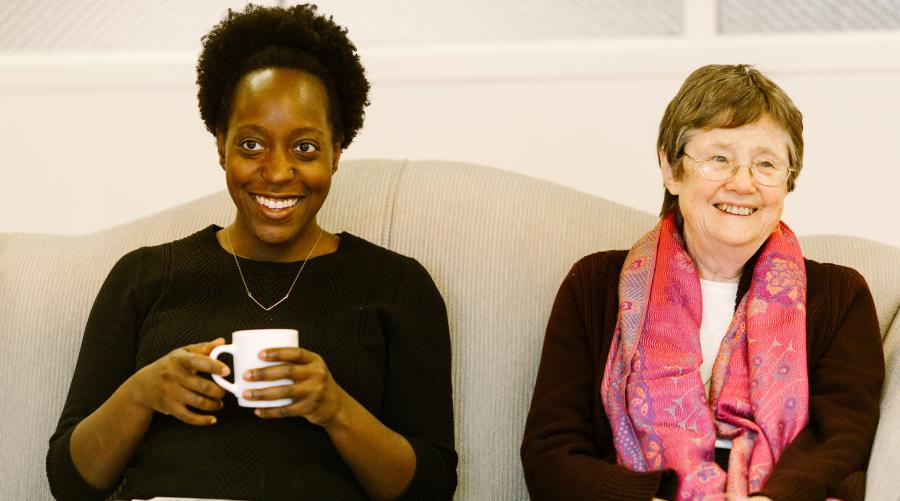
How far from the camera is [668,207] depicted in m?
1.94

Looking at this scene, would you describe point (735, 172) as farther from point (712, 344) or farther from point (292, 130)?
point (292, 130)

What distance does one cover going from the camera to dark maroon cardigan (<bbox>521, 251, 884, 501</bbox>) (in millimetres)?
1609

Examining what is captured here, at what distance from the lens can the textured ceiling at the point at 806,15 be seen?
2.47 meters

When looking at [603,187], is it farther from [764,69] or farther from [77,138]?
[77,138]

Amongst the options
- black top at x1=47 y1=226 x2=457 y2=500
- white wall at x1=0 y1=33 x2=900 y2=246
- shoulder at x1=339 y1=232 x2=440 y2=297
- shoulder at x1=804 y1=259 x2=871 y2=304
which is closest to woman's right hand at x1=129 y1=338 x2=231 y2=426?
black top at x1=47 y1=226 x2=457 y2=500

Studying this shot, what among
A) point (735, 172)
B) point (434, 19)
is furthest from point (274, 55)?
point (434, 19)

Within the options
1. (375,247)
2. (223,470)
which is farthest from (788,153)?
(223,470)

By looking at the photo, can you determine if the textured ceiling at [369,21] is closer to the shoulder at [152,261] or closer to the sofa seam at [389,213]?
the sofa seam at [389,213]

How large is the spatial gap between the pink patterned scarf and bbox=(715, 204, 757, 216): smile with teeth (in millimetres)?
92

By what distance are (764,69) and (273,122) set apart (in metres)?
1.23

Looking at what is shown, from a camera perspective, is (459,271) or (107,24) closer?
(459,271)

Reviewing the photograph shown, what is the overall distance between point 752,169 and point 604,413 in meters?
0.47

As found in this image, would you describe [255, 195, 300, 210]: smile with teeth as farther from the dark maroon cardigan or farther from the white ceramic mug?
the dark maroon cardigan

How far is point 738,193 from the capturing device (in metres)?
1.77
